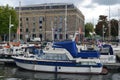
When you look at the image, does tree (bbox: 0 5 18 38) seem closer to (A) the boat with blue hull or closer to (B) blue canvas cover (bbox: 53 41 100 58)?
(A) the boat with blue hull

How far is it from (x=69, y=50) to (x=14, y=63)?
1123cm

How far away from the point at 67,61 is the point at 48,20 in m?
94.0

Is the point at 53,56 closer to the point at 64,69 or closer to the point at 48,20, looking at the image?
the point at 64,69

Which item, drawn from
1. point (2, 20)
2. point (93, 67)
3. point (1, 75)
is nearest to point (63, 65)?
point (93, 67)

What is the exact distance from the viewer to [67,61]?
4200cm

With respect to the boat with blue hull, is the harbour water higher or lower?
lower

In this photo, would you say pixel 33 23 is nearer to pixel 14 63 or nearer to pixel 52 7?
pixel 52 7

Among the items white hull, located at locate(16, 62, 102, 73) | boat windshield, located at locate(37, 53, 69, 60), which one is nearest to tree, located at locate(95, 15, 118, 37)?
Answer: boat windshield, located at locate(37, 53, 69, 60)

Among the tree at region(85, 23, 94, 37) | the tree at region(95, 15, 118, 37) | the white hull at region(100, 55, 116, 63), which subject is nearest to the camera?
the white hull at region(100, 55, 116, 63)

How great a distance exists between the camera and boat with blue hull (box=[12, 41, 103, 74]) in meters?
41.6

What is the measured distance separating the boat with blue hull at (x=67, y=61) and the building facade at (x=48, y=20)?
84588 mm

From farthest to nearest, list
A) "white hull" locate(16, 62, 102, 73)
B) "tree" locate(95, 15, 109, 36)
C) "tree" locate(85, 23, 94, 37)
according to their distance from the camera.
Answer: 1. "tree" locate(85, 23, 94, 37)
2. "tree" locate(95, 15, 109, 36)
3. "white hull" locate(16, 62, 102, 73)

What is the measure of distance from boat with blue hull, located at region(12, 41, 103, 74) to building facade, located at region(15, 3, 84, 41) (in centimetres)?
8459

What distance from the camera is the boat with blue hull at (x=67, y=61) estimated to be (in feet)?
136
